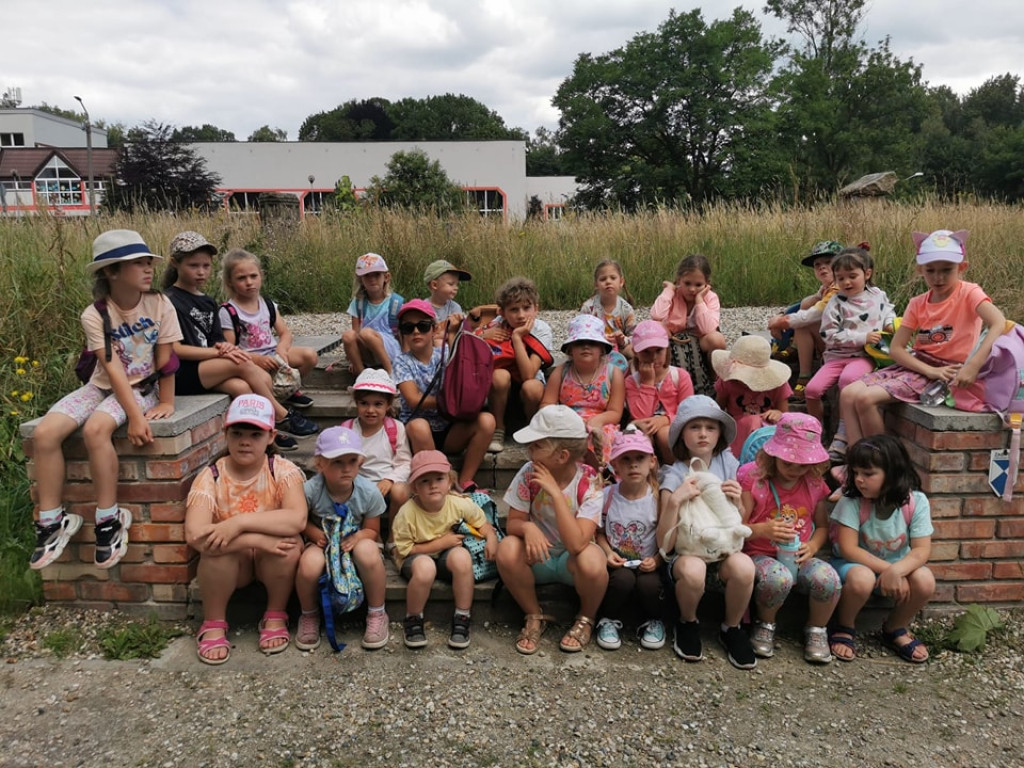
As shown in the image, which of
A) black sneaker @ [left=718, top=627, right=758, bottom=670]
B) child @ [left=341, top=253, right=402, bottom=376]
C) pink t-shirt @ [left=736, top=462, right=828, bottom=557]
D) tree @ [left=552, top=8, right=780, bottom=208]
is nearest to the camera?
black sneaker @ [left=718, top=627, right=758, bottom=670]

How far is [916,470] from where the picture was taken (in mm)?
3225

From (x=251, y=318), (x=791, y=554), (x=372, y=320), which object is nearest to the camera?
(x=791, y=554)

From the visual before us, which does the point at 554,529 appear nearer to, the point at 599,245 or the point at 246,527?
the point at 246,527

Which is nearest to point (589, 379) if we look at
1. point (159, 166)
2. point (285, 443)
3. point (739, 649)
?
point (739, 649)

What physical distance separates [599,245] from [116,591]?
6306mm

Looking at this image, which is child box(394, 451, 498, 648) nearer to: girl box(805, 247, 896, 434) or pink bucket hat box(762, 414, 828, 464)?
pink bucket hat box(762, 414, 828, 464)

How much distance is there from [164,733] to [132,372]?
1.58 m

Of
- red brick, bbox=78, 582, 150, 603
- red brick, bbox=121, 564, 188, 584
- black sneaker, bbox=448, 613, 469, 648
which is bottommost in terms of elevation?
black sneaker, bbox=448, 613, 469, 648

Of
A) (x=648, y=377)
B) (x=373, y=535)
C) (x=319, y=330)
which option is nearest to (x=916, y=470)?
(x=648, y=377)

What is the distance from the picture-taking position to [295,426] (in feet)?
14.2

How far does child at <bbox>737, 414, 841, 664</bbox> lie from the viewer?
9.62 ft

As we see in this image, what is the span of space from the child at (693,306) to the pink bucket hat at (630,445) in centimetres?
160

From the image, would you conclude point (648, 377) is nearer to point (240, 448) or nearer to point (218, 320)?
point (240, 448)

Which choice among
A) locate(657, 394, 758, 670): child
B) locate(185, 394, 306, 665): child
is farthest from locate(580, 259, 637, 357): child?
locate(185, 394, 306, 665): child
